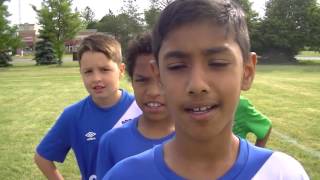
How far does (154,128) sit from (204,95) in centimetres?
114

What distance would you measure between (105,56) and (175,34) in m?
1.93

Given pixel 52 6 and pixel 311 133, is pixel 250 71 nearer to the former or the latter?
pixel 311 133

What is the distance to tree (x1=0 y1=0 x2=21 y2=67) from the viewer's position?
4531cm

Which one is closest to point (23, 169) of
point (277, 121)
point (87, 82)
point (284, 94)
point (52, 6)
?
point (87, 82)

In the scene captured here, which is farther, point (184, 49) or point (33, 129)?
point (33, 129)

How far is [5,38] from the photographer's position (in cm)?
4547

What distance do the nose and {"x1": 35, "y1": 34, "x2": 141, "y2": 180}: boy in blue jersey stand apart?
1.84 meters

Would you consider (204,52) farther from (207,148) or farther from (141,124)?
(141,124)

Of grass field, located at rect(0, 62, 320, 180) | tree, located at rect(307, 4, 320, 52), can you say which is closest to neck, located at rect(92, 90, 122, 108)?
grass field, located at rect(0, 62, 320, 180)

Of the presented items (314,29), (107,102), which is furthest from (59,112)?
(314,29)

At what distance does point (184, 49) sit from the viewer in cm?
137

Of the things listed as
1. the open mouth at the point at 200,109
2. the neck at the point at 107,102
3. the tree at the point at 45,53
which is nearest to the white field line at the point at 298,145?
the neck at the point at 107,102

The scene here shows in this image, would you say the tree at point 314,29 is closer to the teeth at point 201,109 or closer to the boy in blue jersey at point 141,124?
the boy in blue jersey at point 141,124

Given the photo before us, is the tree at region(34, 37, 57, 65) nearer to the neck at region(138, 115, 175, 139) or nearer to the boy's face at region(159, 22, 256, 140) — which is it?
the neck at region(138, 115, 175, 139)
